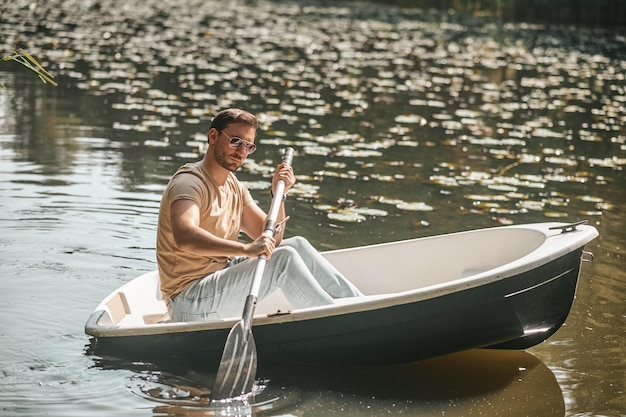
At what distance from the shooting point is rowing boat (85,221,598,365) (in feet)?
14.0

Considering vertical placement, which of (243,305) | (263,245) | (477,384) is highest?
(263,245)

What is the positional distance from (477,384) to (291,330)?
888mm

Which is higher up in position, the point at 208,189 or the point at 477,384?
the point at 208,189

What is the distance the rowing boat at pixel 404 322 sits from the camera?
14.0ft

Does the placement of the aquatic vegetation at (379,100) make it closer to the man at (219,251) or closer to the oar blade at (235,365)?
the man at (219,251)

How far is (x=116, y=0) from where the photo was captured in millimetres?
29156

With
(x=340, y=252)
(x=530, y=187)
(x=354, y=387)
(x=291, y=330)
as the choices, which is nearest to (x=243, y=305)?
(x=291, y=330)

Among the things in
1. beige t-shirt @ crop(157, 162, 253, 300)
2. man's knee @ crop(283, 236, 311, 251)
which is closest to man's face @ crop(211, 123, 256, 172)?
beige t-shirt @ crop(157, 162, 253, 300)

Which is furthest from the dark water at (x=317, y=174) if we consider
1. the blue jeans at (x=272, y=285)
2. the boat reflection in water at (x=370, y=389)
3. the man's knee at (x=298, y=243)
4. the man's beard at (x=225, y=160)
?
the man's beard at (x=225, y=160)

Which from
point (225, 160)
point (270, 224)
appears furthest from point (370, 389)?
point (225, 160)

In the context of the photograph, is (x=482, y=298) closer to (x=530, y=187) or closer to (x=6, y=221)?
(x=6, y=221)

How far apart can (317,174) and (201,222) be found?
396cm

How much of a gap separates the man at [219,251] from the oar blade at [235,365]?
0.30 m

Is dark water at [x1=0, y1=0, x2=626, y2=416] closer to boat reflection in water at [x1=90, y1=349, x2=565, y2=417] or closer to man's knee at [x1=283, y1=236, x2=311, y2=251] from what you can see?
boat reflection in water at [x1=90, y1=349, x2=565, y2=417]
